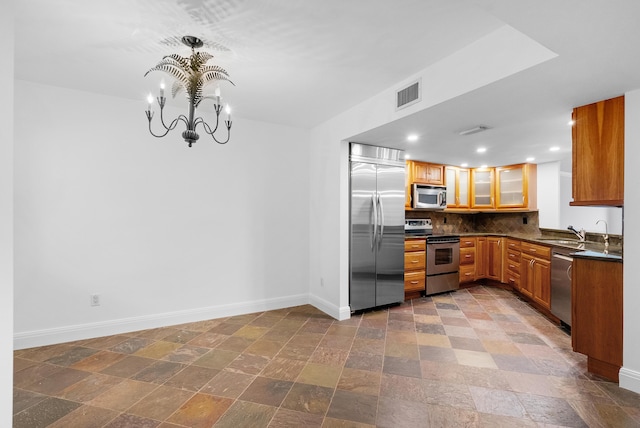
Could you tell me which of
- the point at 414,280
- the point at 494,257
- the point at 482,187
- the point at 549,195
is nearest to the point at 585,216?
the point at 549,195

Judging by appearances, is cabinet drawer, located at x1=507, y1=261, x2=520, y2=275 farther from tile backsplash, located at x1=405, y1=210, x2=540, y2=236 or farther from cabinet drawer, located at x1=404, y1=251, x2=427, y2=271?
cabinet drawer, located at x1=404, y1=251, x2=427, y2=271

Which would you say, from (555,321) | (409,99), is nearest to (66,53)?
(409,99)

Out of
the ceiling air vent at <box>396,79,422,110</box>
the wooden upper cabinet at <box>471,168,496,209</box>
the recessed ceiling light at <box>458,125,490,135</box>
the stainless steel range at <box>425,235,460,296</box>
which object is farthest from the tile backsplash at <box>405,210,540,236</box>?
the ceiling air vent at <box>396,79,422,110</box>

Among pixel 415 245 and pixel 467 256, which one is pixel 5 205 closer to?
pixel 415 245

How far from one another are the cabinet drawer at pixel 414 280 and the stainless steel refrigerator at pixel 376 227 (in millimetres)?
239

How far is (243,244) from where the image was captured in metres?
3.78

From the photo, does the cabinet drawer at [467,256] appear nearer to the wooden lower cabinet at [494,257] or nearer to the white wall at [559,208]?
the wooden lower cabinet at [494,257]

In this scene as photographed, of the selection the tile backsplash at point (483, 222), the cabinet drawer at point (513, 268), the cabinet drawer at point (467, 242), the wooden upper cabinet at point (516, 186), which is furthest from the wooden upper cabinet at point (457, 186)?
the cabinet drawer at point (513, 268)

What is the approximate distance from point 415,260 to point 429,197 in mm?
1158

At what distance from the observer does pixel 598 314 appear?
7.67ft

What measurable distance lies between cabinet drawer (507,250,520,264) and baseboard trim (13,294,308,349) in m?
3.34

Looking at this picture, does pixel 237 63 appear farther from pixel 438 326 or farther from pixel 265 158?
pixel 438 326

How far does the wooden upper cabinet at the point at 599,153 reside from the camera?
2203 millimetres

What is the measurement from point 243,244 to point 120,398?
6.54 feet
